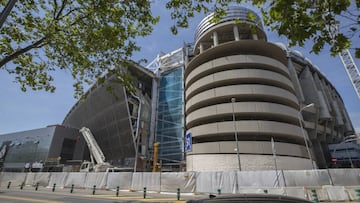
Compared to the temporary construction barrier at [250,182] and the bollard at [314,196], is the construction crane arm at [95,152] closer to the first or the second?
the temporary construction barrier at [250,182]

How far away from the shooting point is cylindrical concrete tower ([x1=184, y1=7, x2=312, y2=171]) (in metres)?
29.3

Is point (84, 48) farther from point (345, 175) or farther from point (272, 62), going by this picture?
point (272, 62)

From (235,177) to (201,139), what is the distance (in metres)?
17.9

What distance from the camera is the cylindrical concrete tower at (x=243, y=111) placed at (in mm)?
29266

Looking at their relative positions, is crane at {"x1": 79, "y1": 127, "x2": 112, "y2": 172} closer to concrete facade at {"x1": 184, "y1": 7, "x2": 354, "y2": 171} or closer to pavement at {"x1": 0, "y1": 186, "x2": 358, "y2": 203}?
concrete facade at {"x1": 184, "y1": 7, "x2": 354, "y2": 171}

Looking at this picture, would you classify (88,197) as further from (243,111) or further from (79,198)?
(243,111)

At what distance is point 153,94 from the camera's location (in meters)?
48.5

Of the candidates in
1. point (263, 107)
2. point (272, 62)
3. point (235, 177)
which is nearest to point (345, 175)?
point (235, 177)

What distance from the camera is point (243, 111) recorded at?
3116 cm

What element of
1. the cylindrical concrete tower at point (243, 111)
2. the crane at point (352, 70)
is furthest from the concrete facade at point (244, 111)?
the crane at point (352, 70)

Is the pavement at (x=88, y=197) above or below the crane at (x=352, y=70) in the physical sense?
below

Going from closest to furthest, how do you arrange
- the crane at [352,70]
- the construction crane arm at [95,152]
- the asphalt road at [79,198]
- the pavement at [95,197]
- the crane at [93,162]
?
the asphalt road at [79,198] < the pavement at [95,197] < the crane at [93,162] < the construction crane arm at [95,152] < the crane at [352,70]

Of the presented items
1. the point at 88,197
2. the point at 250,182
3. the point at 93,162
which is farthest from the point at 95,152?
the point at 250,182

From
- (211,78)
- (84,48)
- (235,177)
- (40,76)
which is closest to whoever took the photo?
(84,48)
